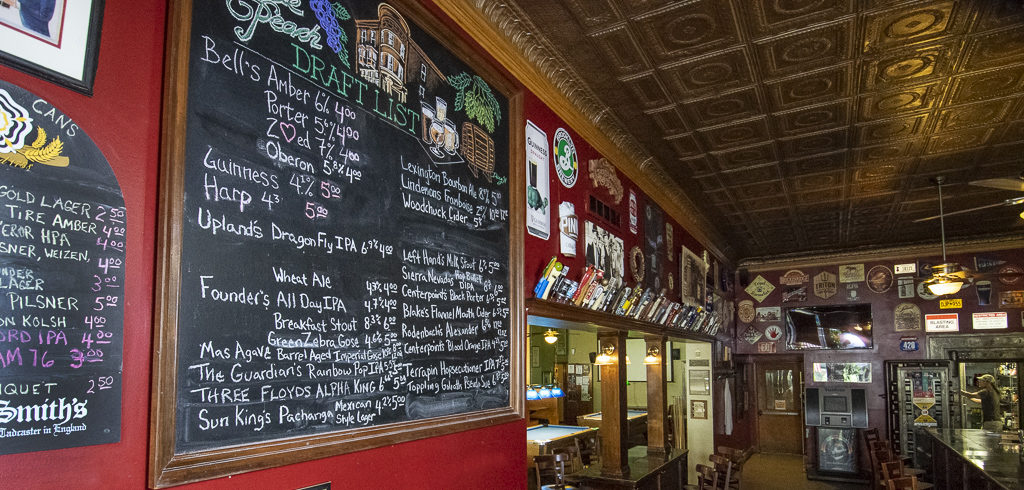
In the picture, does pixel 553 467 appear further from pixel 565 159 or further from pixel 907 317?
pixel 907 317

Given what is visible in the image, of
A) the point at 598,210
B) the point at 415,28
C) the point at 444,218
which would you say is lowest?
the point at 444,218

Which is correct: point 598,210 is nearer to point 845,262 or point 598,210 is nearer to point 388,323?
point 388,323

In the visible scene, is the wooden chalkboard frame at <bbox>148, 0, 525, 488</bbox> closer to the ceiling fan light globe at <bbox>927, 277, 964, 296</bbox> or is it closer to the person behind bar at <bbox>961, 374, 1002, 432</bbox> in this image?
the ceiling fan light globe at <bbox>927, 277, 964, 296</bbox>

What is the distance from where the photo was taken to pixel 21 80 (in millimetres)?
1611

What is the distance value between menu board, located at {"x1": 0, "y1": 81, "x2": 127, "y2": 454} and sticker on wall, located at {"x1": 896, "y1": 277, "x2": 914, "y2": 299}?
12.0 m

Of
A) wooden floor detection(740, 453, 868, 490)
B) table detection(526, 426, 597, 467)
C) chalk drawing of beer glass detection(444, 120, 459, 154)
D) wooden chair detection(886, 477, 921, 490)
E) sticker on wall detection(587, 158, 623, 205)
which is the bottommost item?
wooden floor detection(740, 453, 868, 490)

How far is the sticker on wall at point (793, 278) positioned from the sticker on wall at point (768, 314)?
0.50 meters

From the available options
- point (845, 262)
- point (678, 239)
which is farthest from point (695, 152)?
point (845, 262)

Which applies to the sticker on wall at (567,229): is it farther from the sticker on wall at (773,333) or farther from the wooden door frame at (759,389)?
the wooden door frame at (759,389)

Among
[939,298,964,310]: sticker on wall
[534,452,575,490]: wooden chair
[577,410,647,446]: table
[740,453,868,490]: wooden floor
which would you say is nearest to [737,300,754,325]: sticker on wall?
[740,453,868,490]: wooden floor

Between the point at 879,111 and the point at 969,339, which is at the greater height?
the point at 879,111

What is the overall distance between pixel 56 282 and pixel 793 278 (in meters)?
12.1

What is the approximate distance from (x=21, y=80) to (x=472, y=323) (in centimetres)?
220

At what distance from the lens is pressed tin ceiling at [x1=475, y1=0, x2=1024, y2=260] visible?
3895 millimetres
